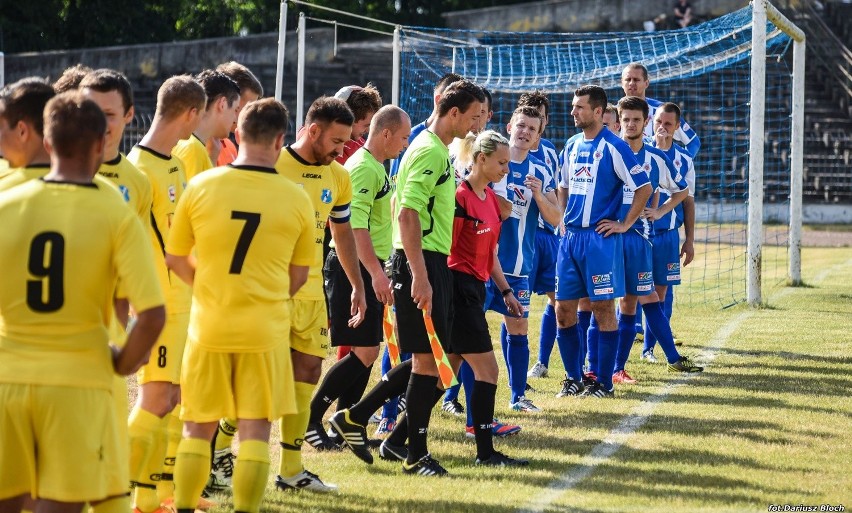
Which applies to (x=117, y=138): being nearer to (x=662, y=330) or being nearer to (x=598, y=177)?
(x=598, y=177)

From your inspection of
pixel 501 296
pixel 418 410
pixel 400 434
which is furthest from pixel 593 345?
pixel 418 410

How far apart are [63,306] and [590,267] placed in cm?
573

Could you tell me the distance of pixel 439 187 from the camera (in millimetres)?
6398

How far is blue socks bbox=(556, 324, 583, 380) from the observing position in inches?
359

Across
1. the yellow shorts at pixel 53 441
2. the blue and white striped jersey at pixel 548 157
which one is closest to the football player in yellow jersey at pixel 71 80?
the yellow shorts at pixel 53 441

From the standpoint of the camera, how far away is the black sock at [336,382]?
7.12 metres

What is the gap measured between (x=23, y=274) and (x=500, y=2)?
39.0 m

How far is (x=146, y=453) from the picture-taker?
207 inches

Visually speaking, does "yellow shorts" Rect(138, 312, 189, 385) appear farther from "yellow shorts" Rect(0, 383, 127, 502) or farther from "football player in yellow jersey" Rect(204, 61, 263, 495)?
"yellow shorts" Rect(0, 383, 127, 502)

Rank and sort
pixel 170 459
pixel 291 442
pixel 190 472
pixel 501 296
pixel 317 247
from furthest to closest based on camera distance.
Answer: pixel 501 296, pixel 317 247, pixel 291 442, pixel 170 459, pixel 190 472

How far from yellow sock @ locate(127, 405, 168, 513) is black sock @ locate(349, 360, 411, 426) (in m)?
1.57

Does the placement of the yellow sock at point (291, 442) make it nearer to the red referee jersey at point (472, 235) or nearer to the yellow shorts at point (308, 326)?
the yellow shorts at point (308, 326)

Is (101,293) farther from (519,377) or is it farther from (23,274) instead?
(519,377)

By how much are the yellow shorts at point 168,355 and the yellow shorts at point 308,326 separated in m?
0.89
